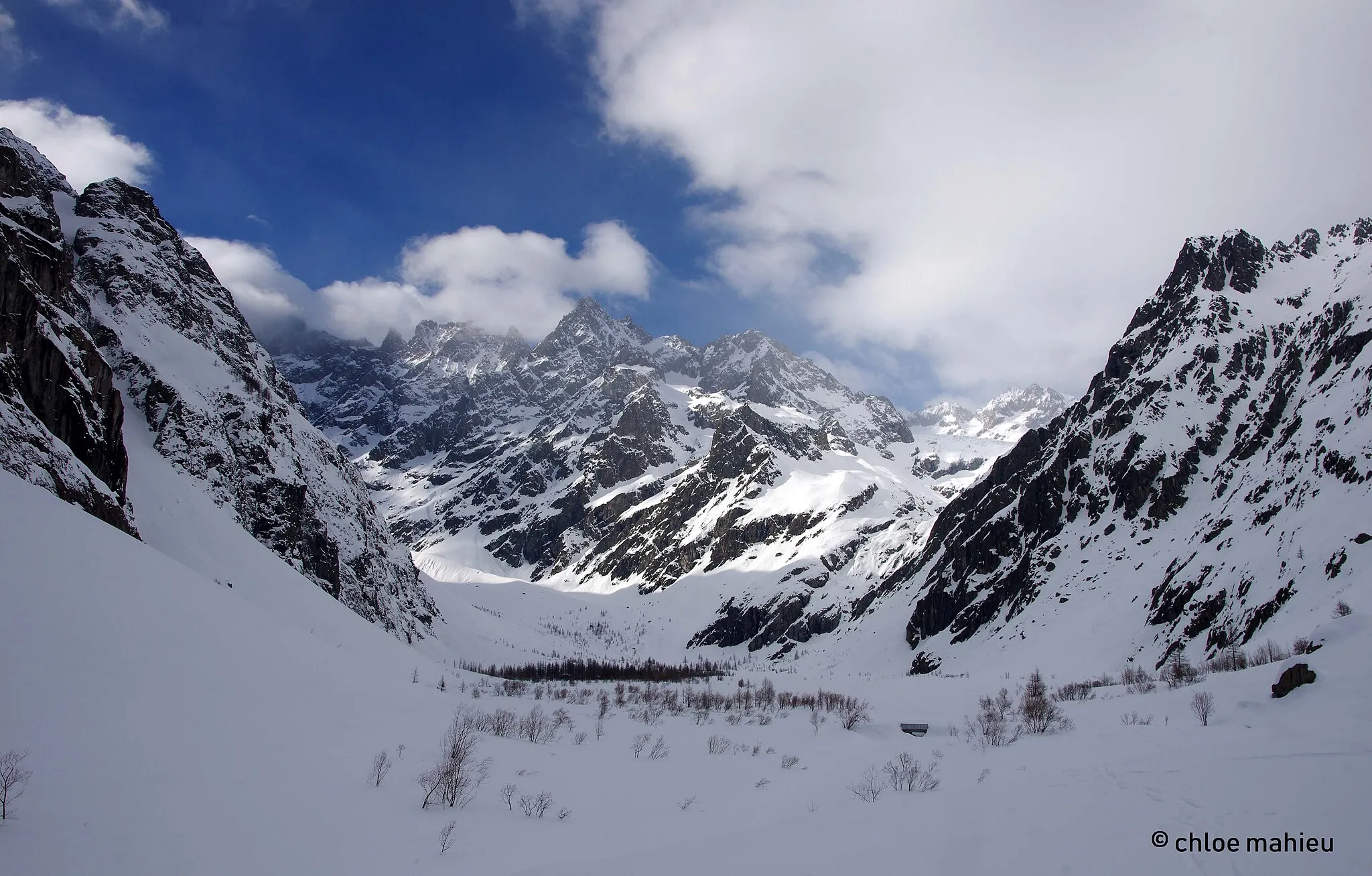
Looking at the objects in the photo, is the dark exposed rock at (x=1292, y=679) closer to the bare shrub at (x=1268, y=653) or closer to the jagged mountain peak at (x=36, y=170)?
the bare shrub at (x=1268, y=653)

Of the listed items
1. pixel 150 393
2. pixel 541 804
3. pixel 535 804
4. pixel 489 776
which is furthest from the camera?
pixel 150 393

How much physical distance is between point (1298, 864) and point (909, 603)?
Answer: 317 ft

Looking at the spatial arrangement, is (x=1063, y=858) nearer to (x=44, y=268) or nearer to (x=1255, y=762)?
(x=1255, y=762)

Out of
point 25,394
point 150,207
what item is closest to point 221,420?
point 25,394

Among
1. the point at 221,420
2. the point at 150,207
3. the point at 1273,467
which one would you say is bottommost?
the point at 1273,467

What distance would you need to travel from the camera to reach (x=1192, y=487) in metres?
68.9

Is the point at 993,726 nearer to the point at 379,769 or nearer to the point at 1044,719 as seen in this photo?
the point at 1044,719

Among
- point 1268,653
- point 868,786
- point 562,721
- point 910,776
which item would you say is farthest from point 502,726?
point 1268,653

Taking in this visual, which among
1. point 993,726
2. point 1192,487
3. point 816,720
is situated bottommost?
point 816,720

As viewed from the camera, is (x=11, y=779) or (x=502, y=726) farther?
(x=502, y=726)

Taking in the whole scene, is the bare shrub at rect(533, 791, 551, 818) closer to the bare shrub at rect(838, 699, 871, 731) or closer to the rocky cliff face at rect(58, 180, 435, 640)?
the bare shrub at rect(838, 699, 871, 731)

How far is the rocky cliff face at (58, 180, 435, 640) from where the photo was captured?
54.5 metres

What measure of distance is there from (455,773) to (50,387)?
1461 inches

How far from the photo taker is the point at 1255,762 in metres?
10.2
